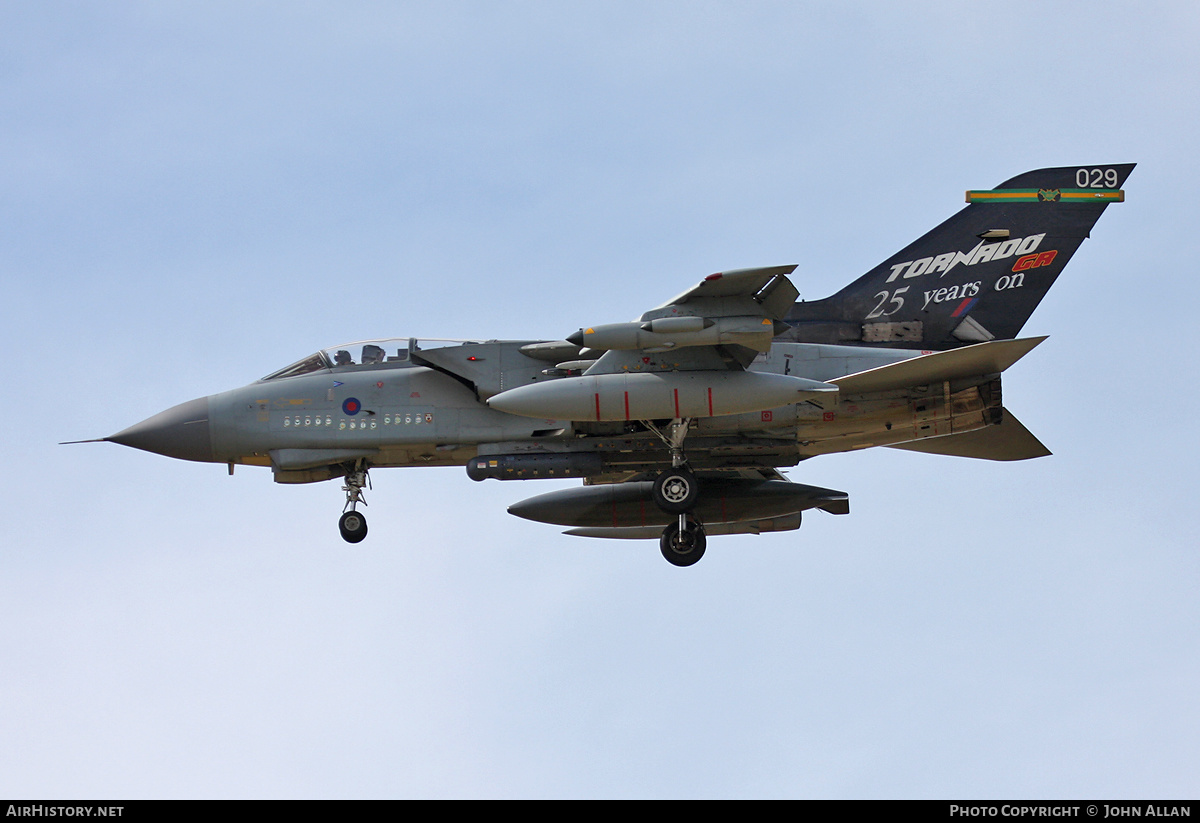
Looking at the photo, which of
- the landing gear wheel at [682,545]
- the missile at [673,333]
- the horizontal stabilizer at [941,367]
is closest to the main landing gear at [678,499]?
the landing gear wheel at [682,545]

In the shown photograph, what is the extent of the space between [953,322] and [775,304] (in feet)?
12.5

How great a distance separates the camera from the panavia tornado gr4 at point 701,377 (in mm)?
A: 19812

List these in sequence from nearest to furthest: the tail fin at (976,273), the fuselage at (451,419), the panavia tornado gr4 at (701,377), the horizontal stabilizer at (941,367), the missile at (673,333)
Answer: the missile at (673,333) → the horizontal stabilizer at (941,367) → the panavia tornado gr4 at (701,377) → the fuselage at (451,419) → the tail fin at (976,273)

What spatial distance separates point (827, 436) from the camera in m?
20.8

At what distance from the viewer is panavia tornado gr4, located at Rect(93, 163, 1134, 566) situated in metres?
19.8

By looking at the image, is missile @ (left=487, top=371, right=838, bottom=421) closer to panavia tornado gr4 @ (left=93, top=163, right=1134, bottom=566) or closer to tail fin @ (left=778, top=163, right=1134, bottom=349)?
panavia tornado gr4 @ (left=93, top=163, right=1134, bottom=566)

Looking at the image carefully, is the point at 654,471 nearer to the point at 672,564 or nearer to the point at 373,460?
the point at 672,564

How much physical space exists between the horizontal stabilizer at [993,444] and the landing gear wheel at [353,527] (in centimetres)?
884

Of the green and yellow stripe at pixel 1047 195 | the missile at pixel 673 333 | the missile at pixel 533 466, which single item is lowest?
the missile at pixel 533 466

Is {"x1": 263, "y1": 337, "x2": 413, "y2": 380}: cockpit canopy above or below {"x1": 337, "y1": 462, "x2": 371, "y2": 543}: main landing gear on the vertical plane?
above

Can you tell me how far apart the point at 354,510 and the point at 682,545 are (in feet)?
16.9

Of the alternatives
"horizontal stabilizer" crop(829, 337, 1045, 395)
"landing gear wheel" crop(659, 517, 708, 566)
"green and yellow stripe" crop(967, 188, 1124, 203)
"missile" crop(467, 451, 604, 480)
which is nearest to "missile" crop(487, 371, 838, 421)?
"horizontal stabilizer" crop(829, 337, 1045, 395)

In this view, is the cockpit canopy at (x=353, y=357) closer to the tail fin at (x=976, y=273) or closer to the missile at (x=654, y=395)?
the missile at (x=654, y=395)

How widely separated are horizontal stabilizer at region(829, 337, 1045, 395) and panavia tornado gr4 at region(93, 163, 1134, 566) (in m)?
0.03
